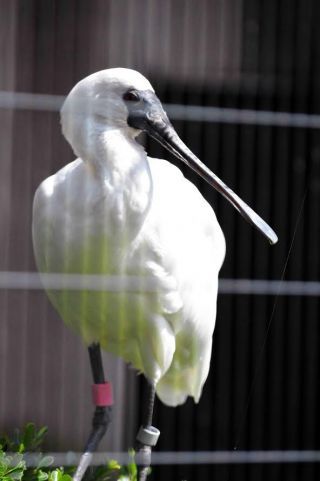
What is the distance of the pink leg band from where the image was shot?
2.04 meters

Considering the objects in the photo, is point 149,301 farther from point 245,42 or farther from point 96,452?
point 245,42

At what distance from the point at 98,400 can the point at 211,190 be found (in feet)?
1.50

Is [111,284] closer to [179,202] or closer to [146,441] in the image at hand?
[179,202]

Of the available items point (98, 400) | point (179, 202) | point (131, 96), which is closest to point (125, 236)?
point (179, 202)

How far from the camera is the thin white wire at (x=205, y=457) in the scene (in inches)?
76.6

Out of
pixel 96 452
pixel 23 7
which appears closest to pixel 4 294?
pixel 96 452

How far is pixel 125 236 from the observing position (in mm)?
1903

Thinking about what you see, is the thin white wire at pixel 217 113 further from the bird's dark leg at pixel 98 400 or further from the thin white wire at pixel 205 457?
the thin white wire at pixel 205 457

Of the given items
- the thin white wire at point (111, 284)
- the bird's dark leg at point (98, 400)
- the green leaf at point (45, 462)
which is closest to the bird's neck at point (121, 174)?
the thin white wire at point (111, 284)

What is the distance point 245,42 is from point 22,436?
0.74 m

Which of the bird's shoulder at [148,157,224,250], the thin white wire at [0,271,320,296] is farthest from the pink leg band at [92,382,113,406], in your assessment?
the bird's shoulder at [148,157,224,250]

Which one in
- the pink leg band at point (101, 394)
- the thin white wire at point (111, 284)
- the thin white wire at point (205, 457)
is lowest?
the thin white wire at point (205, 457)

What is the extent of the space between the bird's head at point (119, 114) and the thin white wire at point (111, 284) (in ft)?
0.41

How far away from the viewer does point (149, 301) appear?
196cm
